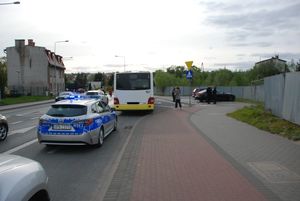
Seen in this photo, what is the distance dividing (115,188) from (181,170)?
1.83 metres

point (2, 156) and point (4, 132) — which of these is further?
point (4, 132)

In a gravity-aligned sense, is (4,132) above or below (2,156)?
below

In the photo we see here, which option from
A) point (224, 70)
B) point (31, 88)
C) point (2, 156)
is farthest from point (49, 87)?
point (2, 156)

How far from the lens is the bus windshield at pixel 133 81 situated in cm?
2634

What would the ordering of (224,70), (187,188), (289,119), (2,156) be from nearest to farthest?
1. (2,156)
2. (187,188)
3. (289,119)
4. (224,70)

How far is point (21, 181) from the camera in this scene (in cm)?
391

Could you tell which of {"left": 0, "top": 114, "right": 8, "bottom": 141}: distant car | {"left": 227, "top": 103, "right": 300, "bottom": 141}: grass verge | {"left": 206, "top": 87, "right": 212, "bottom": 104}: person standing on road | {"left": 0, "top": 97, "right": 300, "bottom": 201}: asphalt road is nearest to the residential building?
{"left": 206, "top": 87, "right": 212, "bottom": 104}: person standing on road

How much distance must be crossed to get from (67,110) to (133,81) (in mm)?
14596

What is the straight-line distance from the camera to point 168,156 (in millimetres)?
10477

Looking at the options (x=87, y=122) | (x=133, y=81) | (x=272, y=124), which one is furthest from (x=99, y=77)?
(x=87, y=122)

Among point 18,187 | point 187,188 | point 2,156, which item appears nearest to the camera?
point 18,187

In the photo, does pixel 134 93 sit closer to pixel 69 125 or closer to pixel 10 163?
Result: pixel 69 125

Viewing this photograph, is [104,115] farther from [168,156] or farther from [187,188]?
[187,188]

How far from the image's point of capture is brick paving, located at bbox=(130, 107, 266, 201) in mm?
6770
